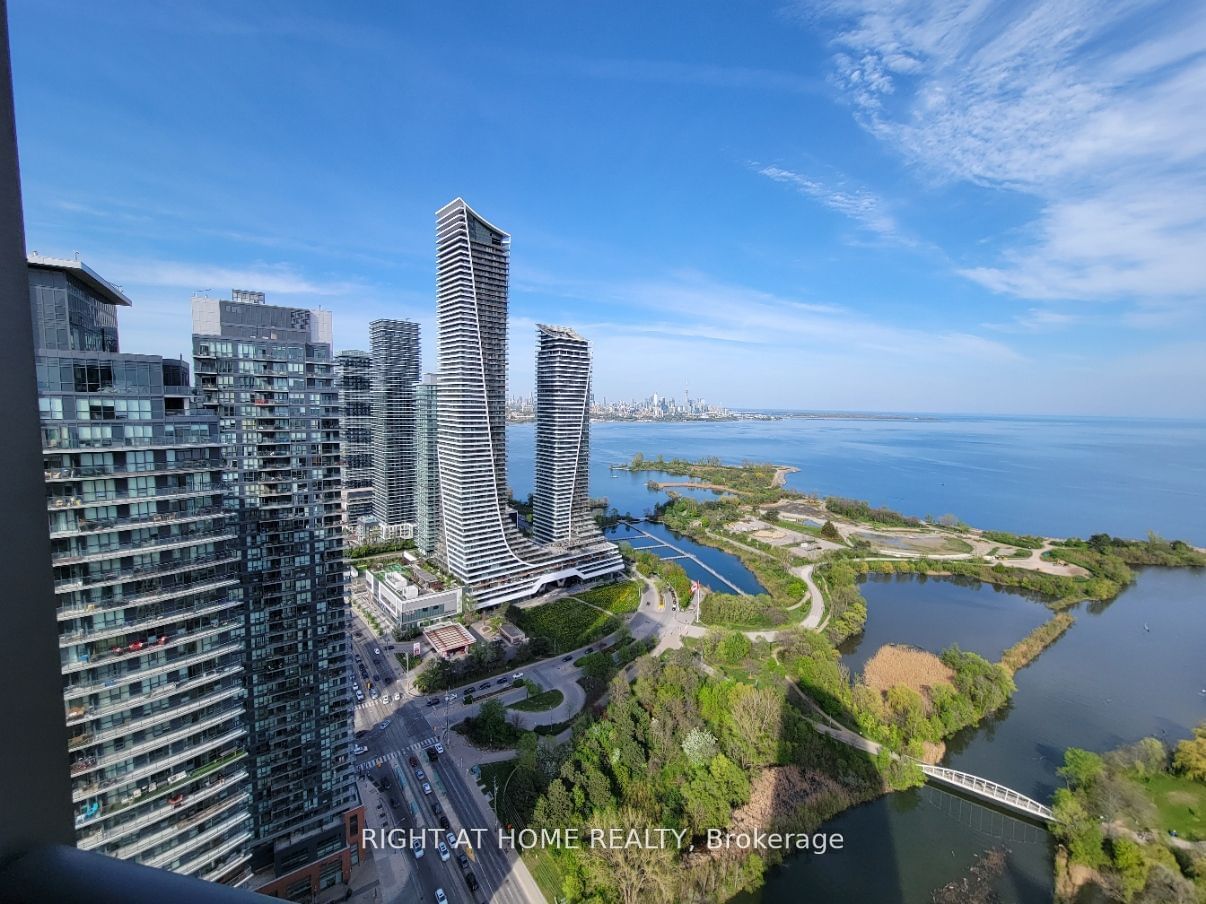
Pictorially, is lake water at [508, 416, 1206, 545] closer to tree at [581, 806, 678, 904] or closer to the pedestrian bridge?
the pedestrian bridge

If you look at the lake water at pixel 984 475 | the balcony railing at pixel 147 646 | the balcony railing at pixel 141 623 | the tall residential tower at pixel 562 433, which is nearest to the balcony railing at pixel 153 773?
the balcony railing at pixel 147 646

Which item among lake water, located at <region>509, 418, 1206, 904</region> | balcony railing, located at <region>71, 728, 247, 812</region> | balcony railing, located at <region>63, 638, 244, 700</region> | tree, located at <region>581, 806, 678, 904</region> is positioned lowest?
lake water, located at <region>509, 418, 1206, 904</region>

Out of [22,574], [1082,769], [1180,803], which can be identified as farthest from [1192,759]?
[22,574]

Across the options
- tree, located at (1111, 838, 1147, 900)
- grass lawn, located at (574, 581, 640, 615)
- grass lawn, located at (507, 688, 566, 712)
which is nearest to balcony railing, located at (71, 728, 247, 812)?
grass lawn, located at (507, 688, 566, 712)

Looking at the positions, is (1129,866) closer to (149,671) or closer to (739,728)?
(739,728)

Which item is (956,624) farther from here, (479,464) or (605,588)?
(479,464)

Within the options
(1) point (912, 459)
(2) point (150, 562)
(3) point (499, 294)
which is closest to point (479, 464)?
(3) point (499, 294)
